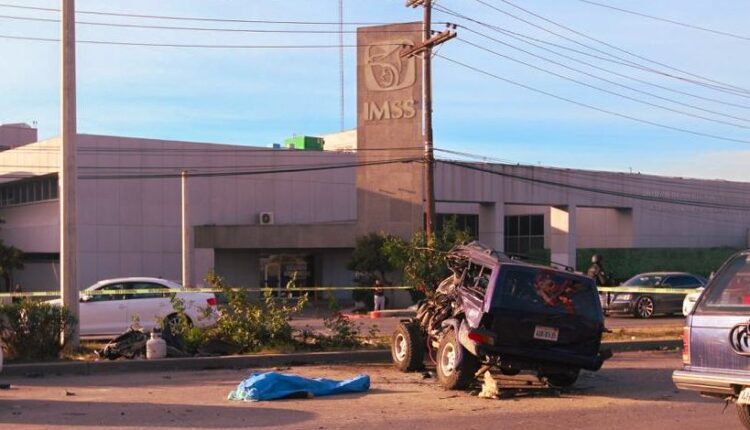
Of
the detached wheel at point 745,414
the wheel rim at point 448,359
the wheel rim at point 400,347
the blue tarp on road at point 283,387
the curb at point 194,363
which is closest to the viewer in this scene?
the detached wheel at point 745,414

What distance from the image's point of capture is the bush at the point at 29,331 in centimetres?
1488

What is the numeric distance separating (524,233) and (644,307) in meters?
26.5

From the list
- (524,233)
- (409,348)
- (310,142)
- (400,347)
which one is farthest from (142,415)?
(310,142)

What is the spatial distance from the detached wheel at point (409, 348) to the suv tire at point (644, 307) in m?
16.7

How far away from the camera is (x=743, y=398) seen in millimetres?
7535

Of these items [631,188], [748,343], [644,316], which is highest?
[631,188]

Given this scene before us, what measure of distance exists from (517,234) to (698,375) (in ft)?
158

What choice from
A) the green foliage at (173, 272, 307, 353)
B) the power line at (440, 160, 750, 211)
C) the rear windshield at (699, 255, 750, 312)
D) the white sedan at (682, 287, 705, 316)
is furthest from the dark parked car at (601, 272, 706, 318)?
the rear windshield at (699, 255, 750, 312)

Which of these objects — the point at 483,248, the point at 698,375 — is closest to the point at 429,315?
the point at 483,248

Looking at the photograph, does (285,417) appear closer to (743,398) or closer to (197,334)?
(743,398)

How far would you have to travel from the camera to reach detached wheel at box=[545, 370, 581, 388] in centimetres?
1220

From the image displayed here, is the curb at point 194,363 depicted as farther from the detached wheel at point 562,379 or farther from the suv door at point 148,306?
the suv door at point 148,306

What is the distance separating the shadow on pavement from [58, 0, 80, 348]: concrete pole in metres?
4.93

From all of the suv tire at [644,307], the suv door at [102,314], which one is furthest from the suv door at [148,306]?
the suv tire at [644,307]
